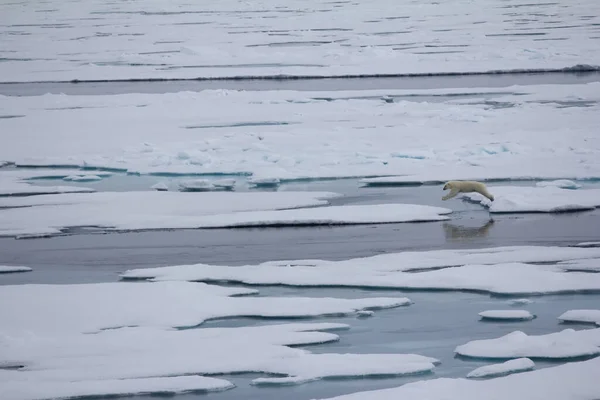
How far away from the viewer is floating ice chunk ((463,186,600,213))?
7430mm

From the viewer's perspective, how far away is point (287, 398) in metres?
4.12

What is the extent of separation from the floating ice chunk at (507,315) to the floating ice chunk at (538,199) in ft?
7.81

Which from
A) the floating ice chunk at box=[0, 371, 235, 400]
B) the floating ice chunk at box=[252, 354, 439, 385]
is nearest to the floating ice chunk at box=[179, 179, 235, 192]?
the floating ice chunk at box=[252, 354, 439, 385]

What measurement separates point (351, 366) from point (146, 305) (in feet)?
4.45

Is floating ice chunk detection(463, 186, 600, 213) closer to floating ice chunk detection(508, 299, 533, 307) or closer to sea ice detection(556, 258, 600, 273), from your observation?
sea ice detection(556, 258, 600, 273)

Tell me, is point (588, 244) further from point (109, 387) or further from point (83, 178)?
point (83, 178)

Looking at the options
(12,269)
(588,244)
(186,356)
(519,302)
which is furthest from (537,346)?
(12,269)

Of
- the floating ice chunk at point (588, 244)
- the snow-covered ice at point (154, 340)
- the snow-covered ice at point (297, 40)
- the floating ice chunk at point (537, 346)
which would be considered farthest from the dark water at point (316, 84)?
the floating ice chunk at point (537, 346)

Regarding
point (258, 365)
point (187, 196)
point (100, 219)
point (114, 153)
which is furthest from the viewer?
point (114, 153)

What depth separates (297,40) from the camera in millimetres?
23719

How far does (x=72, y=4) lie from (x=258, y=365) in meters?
38.8

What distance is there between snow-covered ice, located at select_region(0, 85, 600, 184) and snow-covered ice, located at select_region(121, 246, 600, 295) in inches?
91.4

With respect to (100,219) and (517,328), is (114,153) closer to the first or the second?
(100,219)

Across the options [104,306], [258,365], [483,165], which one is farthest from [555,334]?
[483,165]
